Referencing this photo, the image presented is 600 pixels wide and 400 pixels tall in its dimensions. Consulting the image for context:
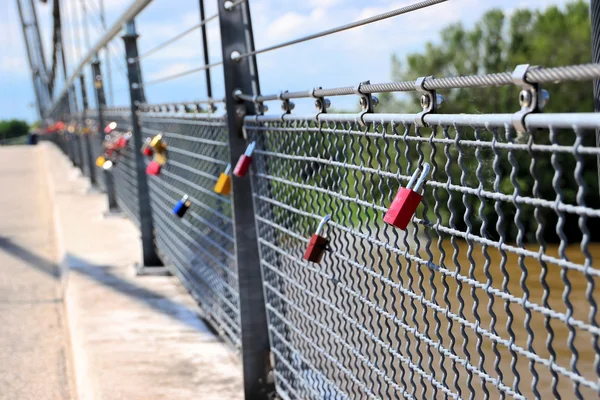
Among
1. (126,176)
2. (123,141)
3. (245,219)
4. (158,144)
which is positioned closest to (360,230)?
(245,219)

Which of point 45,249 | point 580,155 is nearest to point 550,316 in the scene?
point 580,155

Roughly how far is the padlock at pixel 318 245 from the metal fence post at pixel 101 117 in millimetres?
6651

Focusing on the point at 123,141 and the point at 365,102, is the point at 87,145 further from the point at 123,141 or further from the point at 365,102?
the point at 365,102

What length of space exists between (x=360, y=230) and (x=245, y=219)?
0.96m

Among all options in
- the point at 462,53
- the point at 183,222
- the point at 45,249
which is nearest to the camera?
the point at 183,222

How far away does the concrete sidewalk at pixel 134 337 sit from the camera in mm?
3127

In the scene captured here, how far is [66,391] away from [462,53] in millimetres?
17622

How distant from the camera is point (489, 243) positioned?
131 centimetres

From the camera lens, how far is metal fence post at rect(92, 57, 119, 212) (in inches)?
337

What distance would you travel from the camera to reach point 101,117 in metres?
8.90

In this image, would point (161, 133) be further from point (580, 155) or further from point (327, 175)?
point (580, 155)

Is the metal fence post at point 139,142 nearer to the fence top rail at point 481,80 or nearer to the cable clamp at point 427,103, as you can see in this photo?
the fence top rail at point 481,80

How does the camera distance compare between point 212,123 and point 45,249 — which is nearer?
point 212,123

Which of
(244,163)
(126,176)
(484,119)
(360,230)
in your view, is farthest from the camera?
(126,176)
